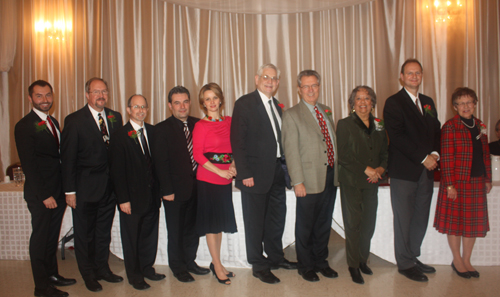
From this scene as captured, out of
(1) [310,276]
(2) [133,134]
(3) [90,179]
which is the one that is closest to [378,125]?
(1) [310,276]

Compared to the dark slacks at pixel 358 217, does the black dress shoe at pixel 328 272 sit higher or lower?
lower

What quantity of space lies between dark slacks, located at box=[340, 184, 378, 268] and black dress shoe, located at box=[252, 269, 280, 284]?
0.63m

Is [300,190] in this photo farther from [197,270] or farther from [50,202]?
[50,202]

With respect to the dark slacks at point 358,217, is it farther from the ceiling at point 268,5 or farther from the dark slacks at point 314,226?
the ceiling at point 268,5

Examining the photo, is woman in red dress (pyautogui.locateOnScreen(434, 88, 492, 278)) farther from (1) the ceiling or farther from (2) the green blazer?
(1) the ceiling

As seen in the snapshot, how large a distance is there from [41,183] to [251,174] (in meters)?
1.59

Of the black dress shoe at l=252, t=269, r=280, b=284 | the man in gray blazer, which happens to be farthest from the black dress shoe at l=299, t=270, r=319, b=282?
the black dress shoe at l=252, t=269, r=280, b=284

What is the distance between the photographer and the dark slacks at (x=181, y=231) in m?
2.87

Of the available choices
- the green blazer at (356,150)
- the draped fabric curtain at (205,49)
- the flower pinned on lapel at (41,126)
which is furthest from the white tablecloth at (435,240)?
the flower pinned on lapel at (41,126)

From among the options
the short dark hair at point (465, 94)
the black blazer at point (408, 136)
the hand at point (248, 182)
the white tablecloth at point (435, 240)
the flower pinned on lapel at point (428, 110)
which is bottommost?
the white tablecloth at point (435, 240)

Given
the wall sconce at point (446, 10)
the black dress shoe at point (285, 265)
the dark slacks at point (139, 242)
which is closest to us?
the dark slacks at point (139, 242)

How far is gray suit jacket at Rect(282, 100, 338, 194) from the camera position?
269 centimetres

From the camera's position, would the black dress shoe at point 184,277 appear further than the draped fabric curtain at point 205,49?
No

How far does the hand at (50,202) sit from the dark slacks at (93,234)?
0.15 m
